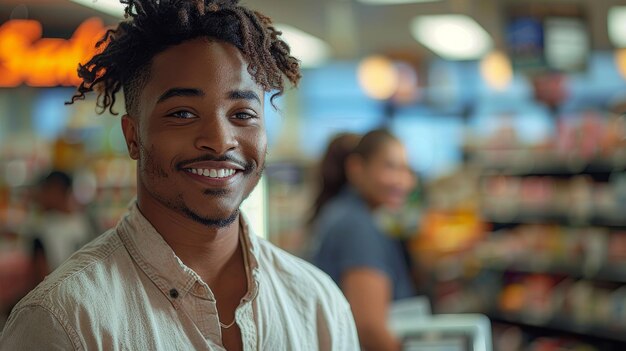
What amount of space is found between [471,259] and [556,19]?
242cm

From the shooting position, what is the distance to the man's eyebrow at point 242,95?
154 cm

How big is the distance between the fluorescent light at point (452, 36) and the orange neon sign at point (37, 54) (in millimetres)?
4701

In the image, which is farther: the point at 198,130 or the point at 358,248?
the point at 358,248

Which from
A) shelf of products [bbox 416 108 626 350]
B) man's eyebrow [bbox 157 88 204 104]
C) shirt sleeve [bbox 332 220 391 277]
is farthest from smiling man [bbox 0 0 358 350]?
shelf of products [bbox 416 108 626 350]

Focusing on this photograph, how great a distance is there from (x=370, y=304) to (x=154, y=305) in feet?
6.29

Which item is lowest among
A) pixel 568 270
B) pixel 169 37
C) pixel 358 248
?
pixel 568 270

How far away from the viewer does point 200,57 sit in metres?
1.53

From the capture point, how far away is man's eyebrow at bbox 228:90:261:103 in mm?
1535

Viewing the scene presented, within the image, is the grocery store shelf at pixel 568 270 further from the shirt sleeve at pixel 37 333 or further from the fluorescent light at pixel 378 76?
the shirt sleeve at pixel 37 333

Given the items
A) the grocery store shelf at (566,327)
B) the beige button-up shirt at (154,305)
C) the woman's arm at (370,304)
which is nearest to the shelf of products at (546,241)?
the grocery store shelf at (566,327)

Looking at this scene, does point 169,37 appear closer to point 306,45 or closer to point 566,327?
point 566,327

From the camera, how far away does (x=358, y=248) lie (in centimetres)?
345

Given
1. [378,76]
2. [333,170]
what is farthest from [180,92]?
[378,76]

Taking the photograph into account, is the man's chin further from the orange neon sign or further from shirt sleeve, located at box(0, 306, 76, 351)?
the orange neon sign
